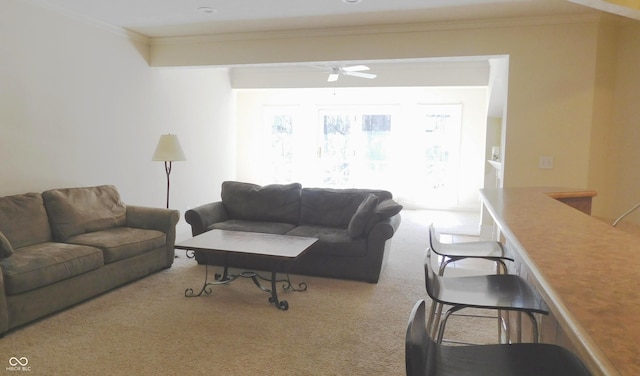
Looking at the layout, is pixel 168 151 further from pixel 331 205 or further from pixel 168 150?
pixel 331 205

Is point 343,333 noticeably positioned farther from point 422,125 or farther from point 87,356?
point 422,125

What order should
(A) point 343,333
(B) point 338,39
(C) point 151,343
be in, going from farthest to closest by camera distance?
(B) point 338,39, (A) point 343,333, (C) point 151,343

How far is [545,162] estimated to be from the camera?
4230 mm

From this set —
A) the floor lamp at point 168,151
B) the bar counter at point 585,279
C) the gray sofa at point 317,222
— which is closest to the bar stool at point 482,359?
the bar counter at point 585,279

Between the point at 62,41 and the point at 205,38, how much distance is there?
1.57 m

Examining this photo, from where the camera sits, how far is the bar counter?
0.67 metres

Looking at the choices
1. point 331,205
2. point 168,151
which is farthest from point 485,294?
point 168,151

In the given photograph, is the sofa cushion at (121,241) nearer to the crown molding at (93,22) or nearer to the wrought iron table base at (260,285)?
the wrought iron table base at (260,285)

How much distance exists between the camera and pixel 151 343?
8.80 feet

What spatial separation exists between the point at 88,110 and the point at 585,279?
16.2 feet

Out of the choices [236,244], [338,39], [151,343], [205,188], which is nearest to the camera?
[151,343]

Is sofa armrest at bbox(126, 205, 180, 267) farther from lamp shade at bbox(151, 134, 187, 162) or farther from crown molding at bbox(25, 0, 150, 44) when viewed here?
crown molding at bbox(25, 0, 150, 44)

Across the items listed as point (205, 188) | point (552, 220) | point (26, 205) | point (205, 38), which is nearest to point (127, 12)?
point (205, 38)

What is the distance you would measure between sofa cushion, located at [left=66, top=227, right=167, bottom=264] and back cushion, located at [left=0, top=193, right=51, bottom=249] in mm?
235
